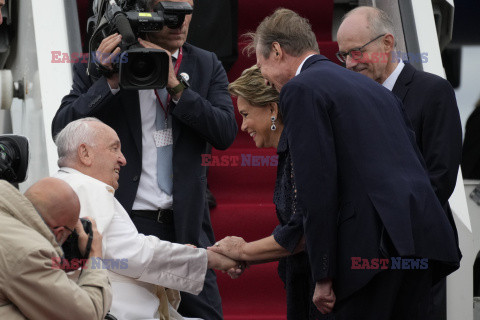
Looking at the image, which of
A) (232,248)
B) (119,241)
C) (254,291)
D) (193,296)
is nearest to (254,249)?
(232,248)

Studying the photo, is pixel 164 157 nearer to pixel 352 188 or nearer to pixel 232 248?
pixel 232 248

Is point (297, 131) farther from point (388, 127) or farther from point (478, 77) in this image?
point (478, 77)

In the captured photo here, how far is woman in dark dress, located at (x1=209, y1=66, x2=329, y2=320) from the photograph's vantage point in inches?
151

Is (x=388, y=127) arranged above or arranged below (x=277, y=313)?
above

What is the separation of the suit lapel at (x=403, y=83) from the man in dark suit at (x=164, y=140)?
74 cm

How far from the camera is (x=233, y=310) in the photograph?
556 centimetres

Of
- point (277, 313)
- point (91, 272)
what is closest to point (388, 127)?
point (91, 272)

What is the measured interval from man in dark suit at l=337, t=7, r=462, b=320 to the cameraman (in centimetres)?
154

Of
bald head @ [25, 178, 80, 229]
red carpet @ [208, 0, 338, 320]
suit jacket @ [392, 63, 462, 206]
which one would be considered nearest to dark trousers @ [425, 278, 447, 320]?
suit jacket @ [392, 63, 462, 206]

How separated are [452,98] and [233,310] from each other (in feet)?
6.17

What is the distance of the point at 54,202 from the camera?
3.10 meters

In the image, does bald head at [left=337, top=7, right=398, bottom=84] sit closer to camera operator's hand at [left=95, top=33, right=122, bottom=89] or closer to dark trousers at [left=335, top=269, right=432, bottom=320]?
camera operator's hand at [left=95, top=33, right=122, bottom=89]

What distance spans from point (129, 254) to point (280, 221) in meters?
0.61

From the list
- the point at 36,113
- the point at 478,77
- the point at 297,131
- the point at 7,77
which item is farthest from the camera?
the point at 478,77
